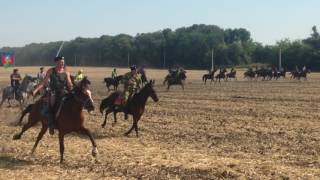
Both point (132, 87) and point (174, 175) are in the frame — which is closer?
point (174, 175)

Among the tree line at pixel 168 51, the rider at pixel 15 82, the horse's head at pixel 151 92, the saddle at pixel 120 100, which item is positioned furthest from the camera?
the tree line at pixel 168 51

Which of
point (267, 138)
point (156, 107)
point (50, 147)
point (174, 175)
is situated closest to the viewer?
point (174, 175)

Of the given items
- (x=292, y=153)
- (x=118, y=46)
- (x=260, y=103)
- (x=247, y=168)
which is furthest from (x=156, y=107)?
(x=118, y=46)

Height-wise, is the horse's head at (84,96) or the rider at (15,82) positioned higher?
the horse's head at (84,96)

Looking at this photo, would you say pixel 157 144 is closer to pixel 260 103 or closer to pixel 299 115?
pixel 299 115

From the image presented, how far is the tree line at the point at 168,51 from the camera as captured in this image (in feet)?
412

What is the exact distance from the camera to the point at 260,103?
30984mm

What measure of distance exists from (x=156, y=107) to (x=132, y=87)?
9446mm

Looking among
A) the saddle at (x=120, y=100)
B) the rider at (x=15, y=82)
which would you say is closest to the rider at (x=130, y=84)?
the saddle at (x=120, y=100)

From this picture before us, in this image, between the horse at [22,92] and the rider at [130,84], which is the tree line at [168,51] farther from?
the rider at [130,84]

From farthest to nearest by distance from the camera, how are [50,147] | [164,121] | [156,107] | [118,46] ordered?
1. [118,46]
2. [156,107]
3. [164,121]
4. [50,147]

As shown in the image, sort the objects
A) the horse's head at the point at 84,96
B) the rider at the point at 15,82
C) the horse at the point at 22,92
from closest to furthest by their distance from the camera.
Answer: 1. the horse's head at the point at 84,96
2. the horse at the point at 22,92
3. the rider at the point at 15,82

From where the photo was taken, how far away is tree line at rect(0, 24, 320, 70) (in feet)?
412

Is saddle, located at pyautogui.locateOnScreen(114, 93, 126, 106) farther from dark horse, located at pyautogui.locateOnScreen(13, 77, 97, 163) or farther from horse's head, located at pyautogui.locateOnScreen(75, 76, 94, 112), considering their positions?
horse's head, located at pyautogui.locateOnScreen(75, 76, 94, 112)
